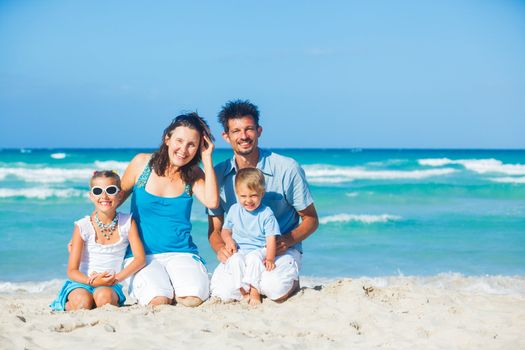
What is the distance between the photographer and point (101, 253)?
15.8 ft

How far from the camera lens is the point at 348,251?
9461 millimetres

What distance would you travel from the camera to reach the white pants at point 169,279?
4836 mm

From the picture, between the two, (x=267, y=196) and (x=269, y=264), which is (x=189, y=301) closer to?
(x=269, y=264)

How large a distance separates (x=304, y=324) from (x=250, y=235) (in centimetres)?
95

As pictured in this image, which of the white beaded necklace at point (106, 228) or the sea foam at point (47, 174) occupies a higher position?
the sea foam at point (47, 174)

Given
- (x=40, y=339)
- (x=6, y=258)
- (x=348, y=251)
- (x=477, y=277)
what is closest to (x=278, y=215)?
(x=40, y=339)

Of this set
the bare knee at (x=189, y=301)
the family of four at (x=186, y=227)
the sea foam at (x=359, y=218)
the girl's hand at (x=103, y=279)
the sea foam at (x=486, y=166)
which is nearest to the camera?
the girl's hand at (x=103, y=279)

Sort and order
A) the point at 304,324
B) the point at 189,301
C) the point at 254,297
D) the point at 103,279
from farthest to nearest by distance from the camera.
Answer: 1. the point at 254,297
2. the point at 189,301
3. the point at 103,279
4. the point at 304,324

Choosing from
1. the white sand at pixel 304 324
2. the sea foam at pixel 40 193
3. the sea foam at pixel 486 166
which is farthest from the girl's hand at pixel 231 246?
the sea foam at pixel 486 166

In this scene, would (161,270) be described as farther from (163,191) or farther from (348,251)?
(348,251)

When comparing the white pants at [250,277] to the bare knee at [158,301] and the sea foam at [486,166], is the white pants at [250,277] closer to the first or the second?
the bare knee at [158,301]

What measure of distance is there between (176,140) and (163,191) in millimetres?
458

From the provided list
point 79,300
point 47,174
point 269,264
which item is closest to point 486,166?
point 47,174

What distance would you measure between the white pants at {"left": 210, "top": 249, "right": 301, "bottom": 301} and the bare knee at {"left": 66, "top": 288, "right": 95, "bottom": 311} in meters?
1.02
